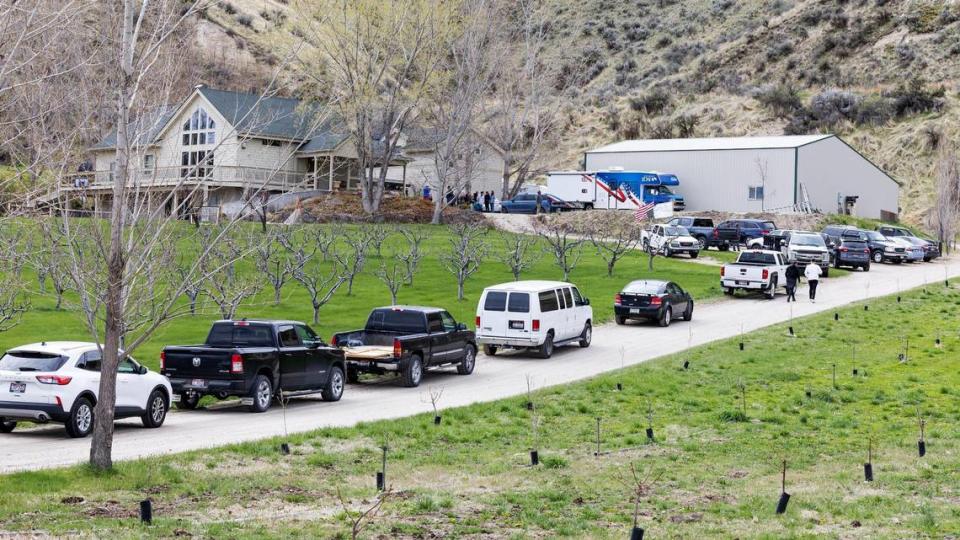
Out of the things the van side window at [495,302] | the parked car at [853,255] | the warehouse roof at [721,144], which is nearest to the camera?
the van side window at [495,302]

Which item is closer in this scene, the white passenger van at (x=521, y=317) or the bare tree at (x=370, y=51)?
the white passenger van at (x=521, y=317)

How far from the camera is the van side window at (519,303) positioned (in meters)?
30.9

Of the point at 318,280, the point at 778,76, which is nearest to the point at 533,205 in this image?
the point at 318,280

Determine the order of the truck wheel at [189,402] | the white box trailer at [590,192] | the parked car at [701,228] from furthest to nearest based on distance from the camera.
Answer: the white box trailer at [590,192], the parked car at [701,228], the truck wheel at [189,402]

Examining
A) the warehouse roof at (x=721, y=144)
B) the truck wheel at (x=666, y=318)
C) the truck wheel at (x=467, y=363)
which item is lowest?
the truck wheel at (x=467, y=363)

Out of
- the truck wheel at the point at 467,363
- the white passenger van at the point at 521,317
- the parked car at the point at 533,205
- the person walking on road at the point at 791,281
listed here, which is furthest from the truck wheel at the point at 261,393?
the parked car at the point at 533,205

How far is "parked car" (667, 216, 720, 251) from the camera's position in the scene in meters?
63.1

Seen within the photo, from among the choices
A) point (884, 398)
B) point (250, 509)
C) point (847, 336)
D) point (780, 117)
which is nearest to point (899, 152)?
point (780, 117)

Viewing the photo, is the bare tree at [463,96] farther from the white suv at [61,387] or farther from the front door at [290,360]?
the white suv at [61,387]

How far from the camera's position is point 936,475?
1606 centimetres

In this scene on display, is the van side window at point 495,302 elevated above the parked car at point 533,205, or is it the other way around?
the parked car at point 533,205

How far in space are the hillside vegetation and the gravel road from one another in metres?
40.1

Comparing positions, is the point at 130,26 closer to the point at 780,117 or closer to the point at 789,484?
the point at 789,484

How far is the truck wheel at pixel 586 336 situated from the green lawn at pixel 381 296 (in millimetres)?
4350
